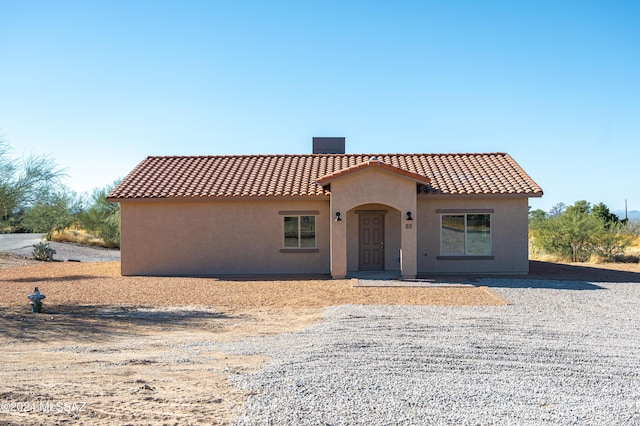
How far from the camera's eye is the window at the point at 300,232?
2053cm

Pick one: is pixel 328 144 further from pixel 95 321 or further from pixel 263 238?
pixel 95 321

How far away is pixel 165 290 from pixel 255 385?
10.7m

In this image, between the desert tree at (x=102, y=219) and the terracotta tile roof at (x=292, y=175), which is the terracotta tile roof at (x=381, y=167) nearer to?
the terracotta tile roof at (x=292, y=175)

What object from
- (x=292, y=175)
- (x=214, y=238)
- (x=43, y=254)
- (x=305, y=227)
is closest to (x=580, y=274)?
(x=305, y=227)

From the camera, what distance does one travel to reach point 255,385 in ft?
21.7

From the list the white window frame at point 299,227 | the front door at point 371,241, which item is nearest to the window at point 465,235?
the front door at point 371,241

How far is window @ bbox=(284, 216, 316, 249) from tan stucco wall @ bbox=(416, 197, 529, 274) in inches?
147

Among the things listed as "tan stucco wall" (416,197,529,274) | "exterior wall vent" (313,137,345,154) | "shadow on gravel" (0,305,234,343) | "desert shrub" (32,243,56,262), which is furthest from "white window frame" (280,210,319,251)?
"desert shrub" (32,243,56,262)

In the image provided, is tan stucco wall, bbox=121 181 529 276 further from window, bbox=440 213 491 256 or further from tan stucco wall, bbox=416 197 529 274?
window, bbox=440 213 491 256

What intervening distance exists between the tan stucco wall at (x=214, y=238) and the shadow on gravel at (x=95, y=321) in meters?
6.95

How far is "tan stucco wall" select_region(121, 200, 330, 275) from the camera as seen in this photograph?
20.5 metres

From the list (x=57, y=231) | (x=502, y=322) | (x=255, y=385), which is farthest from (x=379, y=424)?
(x=57, y=231)

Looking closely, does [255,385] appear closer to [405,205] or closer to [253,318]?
[253,318]

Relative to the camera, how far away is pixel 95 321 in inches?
461
